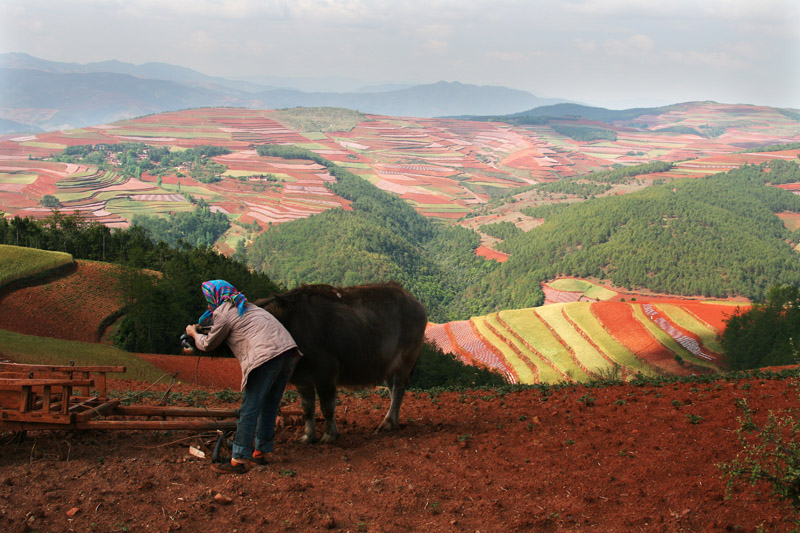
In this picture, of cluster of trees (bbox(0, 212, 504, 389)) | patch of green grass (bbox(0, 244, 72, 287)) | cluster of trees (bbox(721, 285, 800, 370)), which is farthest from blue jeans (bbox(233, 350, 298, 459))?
cluster of trees (bbox(721, 285, 800, 370))

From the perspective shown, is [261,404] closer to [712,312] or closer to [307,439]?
[307,439]

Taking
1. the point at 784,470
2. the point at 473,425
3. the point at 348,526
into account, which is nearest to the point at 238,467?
the point at 348,526

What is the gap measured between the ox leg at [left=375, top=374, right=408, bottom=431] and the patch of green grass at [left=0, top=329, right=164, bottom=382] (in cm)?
1778

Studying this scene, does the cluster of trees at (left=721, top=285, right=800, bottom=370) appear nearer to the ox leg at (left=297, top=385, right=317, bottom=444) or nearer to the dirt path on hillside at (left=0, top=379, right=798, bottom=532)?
the dirt path on hillside at (left=0, top=379, right=798, bottom=532)

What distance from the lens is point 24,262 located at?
43375 millimetres

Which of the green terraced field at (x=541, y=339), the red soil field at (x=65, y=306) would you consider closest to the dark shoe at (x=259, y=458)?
the red soil field at (x=65, y=306)

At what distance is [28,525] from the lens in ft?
16.7

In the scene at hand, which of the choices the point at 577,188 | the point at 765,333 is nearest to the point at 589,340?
the point at 765,333

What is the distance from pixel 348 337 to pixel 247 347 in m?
1.72

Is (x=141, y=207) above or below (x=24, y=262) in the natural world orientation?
below

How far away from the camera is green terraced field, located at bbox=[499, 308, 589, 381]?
55.1 meters

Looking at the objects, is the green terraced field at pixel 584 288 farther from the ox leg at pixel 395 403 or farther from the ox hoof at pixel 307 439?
the ox hoof at pixel 307 439

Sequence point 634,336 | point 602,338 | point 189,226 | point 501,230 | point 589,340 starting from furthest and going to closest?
point 501,230 → point 189,226 → point 602,338 → point 589,340 → point 634,336

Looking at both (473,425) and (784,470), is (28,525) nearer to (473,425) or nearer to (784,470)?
(473,425)
